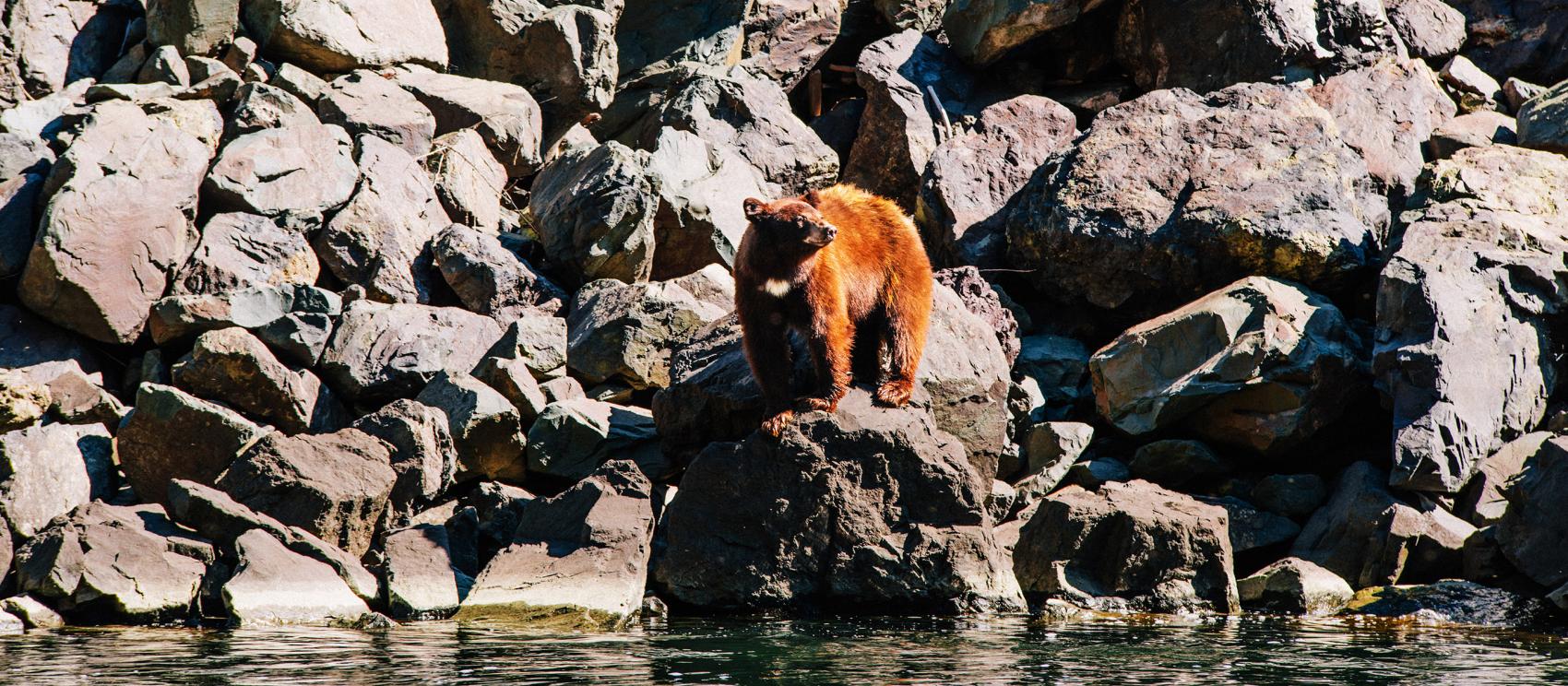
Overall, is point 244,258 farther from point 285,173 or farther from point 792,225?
point 792,225

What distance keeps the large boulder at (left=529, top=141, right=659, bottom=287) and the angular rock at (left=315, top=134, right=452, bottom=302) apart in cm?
120

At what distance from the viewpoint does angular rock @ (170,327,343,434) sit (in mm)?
10305

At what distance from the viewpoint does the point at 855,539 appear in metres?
8.45

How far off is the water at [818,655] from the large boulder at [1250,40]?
861 cm

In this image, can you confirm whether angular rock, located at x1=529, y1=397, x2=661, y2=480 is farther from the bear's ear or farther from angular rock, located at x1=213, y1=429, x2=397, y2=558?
the bear's ear

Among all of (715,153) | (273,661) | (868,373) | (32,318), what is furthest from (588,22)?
(273,661)

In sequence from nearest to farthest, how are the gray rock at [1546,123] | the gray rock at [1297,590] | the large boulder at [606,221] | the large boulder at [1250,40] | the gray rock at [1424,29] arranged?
the gray rock at [1297,590] < the large boulder at [606,221] < the gray rock at [1546,123] < the large boulder at [1250,40] < the gray rock at [1424,29]

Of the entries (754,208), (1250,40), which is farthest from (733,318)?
(1250,40)

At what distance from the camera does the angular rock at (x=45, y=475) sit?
915cm

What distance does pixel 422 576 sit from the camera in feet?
28.2

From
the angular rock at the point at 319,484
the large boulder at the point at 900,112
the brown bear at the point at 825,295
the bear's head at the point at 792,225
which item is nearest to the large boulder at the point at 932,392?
the brown bear at the point at 825,295

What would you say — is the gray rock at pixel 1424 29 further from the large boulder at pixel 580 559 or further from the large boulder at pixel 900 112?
the large boulder at pixel 580 559

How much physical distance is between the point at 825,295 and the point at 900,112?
279 inches

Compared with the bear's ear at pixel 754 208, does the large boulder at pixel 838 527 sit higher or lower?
lower
